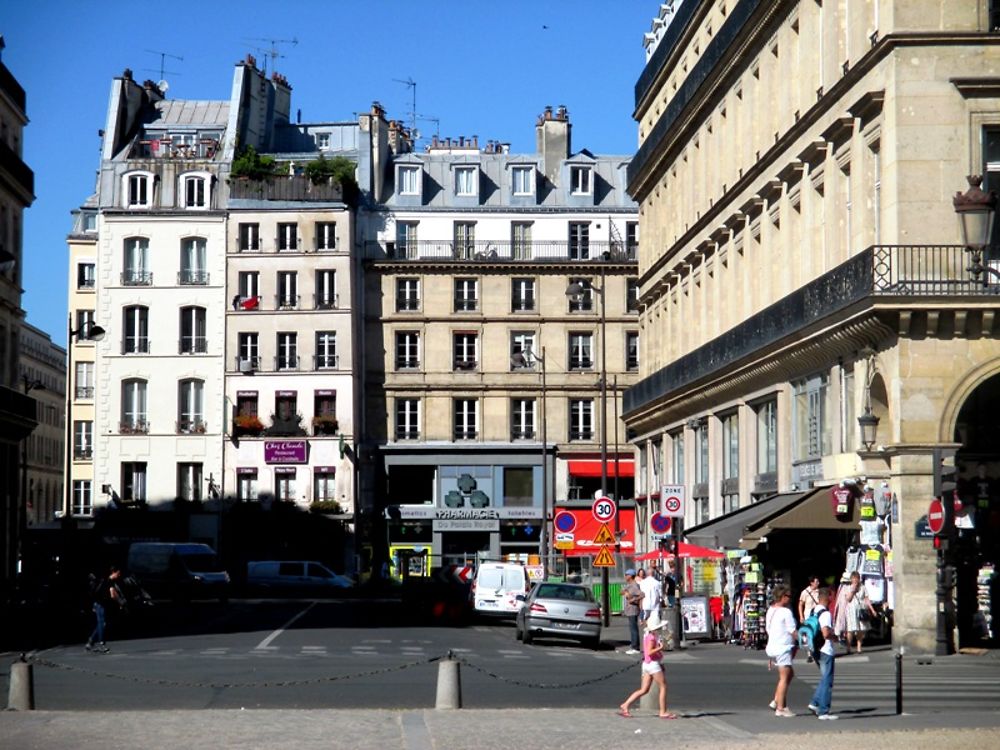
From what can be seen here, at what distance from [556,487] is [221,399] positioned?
1504cm

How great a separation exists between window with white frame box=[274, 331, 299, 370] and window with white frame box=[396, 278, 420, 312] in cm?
496

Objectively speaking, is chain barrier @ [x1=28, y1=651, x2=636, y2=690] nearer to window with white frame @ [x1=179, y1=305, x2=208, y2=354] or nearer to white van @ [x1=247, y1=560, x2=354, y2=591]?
white van @ [x1=247, y1=560, x2=354, y2=591]

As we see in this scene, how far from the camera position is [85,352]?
Answer: 96812 millimetres

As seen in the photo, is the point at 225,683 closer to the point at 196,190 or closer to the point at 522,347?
the point at 522,347

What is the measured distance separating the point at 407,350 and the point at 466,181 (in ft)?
29.1

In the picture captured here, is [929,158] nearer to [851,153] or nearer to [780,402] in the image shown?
[851,153]

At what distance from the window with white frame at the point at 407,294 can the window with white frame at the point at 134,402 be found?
38.4 feet

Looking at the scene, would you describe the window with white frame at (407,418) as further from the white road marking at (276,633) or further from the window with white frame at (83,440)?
the white road marking at (276,633)

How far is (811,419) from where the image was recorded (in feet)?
125

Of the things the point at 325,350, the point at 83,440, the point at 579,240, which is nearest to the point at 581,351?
the point at 579,240

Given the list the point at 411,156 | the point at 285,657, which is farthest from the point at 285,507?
the point at 285,657

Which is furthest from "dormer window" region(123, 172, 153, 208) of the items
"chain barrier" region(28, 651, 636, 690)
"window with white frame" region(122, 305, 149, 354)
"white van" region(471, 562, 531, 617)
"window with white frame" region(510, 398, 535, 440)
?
"chain barrier" region(28, 651, 636, 690)

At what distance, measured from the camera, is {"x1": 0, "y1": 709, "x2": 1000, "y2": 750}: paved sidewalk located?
17.7 metres

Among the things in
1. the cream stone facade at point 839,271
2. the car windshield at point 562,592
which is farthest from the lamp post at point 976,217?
the car windshield at point 562,592
